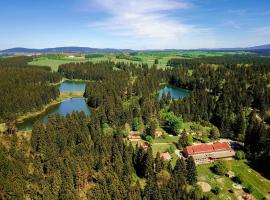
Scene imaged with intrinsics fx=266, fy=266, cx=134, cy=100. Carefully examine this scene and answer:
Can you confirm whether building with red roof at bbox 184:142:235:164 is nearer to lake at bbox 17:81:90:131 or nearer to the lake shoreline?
lake at bbox 17:81:90:131

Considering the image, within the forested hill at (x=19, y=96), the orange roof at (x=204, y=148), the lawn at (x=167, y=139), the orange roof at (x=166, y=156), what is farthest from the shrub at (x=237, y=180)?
the forested hill at (x=19, y=96)

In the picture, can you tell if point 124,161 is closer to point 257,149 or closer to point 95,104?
point 257,149

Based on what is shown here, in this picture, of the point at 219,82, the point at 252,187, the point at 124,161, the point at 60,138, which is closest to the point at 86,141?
the point at 60,138

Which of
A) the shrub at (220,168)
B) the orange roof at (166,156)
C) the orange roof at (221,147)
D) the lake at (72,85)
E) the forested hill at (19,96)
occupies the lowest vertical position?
the shrub at (220,168)

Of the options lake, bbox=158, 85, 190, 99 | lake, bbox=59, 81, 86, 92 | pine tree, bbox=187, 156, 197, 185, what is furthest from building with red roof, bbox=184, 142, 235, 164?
lake, bbox=59, 81, 86, 92

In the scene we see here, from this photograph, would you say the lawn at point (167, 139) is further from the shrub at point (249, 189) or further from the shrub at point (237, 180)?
the shrub at point (249, 189)

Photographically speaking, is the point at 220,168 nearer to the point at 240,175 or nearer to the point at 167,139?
the point at 240,175
